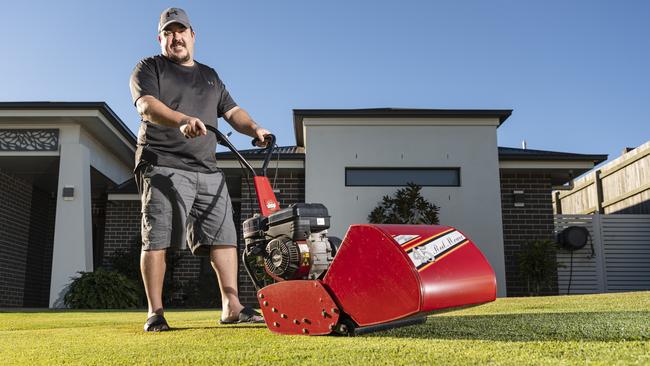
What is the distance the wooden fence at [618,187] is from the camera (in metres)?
14.0

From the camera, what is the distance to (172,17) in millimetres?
3322

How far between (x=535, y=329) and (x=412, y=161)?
10.3 m

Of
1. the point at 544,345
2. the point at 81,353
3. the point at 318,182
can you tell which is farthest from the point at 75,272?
the point at 544,345

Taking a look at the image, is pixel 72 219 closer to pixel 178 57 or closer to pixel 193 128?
pixel 178 57

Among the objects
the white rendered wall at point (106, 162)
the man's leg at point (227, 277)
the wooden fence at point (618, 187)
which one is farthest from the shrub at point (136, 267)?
the wooden fence at point (618, 187)

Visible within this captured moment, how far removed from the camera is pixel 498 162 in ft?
41.5

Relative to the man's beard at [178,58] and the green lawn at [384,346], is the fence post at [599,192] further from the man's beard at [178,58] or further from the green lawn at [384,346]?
the man's beard at [178,58]

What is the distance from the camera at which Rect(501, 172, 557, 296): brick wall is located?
12430 mm

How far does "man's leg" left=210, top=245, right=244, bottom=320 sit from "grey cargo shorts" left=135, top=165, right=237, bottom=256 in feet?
0.18

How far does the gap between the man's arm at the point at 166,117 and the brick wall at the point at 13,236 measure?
445 inches

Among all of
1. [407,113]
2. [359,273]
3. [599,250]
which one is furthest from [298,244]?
[599,250]

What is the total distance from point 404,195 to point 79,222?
6.60m

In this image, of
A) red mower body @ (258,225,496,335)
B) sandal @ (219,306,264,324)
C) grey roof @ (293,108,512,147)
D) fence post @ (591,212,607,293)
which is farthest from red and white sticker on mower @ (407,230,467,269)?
fence post @ (591,212,607,293)

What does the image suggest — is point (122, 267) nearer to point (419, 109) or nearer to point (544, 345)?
point (419, 109)
